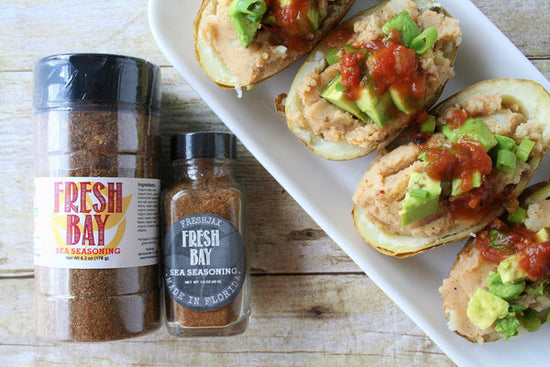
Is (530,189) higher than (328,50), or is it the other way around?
A: (328,50)

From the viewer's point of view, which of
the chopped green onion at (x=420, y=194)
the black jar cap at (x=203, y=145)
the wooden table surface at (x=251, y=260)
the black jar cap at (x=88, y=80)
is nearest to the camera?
the chopped green onion at (x=420, y=194)

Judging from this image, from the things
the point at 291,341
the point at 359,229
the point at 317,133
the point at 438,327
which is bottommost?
the point at 291,341

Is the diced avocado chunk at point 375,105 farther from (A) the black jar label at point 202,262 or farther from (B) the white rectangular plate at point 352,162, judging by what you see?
(A) the black jar label at point 202,262

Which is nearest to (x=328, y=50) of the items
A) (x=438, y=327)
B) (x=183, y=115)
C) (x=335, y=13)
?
(x=335, y=13)

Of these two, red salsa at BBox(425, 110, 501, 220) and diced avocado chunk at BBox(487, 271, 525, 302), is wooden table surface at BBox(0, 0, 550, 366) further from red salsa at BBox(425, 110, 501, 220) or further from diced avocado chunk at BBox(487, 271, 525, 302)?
red salsa at BBox(425, 110, 501, 220)

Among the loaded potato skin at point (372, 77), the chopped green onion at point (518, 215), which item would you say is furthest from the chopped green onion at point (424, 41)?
the chopped green onion at point (518, 215)

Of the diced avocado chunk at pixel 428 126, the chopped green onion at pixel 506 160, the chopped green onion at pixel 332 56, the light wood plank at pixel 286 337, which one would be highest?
the chopped green onion at pixel 332 56

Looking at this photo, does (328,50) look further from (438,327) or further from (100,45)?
(438,327)

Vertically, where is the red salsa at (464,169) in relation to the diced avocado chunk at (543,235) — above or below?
above
